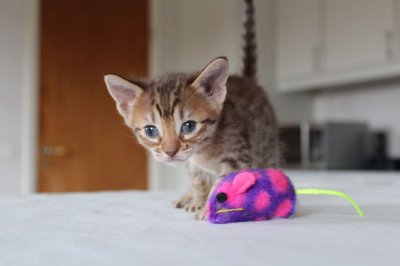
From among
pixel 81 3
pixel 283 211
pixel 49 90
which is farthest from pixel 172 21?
pixel 283 211

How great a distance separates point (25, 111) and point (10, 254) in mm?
2830

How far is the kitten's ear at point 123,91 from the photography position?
98cm

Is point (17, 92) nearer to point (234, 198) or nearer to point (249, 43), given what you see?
point (249, 43)

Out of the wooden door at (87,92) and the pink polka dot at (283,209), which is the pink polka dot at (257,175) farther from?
the wooden door at (87,92)

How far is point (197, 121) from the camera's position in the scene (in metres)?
0.93

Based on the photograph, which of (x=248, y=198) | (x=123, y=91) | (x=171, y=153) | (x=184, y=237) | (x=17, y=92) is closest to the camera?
(x=184, y=237)

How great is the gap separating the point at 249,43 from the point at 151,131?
557 millimetres

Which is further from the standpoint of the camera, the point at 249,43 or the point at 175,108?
the point at 249,43

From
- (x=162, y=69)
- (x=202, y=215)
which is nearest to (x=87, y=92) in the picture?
(x=162, y=69)

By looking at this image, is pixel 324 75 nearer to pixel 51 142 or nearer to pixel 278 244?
pixel 51 142

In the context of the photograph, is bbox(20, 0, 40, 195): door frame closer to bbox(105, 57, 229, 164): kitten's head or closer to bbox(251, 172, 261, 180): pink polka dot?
bbox(105, 57, 229, 164): kitten's head

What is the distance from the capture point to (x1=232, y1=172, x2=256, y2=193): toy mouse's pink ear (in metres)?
0.75

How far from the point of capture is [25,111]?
3.11 m

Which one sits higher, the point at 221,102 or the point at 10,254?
the point at 221,102
